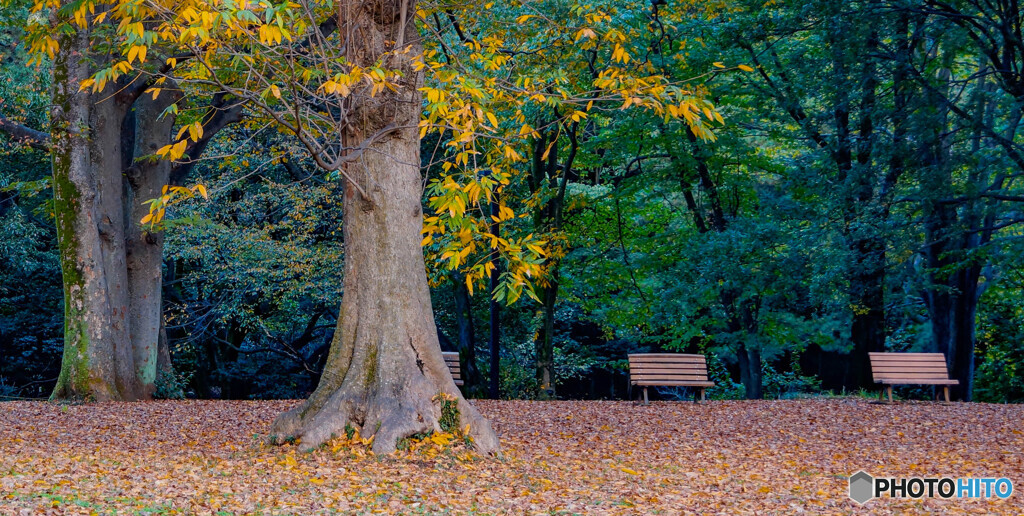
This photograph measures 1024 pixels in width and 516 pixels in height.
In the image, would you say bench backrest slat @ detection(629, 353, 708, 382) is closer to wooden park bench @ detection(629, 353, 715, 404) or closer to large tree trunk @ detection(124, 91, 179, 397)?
wooden park bench @ detection(629, 353, 715, 404)

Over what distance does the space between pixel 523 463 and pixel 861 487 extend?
2532 millimetres

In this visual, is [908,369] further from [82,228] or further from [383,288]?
[82,228]

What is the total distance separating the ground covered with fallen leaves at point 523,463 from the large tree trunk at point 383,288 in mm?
325

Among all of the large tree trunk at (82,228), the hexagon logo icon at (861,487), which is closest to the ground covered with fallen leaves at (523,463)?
the hexagon logo icon at (861,487)

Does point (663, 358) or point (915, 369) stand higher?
point (663, 358)

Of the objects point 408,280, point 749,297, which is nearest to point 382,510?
point 408,280

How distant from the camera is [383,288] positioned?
269 inches

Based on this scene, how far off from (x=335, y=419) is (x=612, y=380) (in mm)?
16729

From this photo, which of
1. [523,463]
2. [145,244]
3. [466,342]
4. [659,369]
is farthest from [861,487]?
[466,342]

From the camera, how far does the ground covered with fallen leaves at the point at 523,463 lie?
5.05 meters

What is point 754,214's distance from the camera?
1591 centimetres

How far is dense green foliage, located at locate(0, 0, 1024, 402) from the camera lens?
11594mm

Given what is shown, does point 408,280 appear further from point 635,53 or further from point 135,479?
point 635,53

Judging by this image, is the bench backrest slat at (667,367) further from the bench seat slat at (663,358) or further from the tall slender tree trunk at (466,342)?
the tall slender tree trunk at (466,342)
